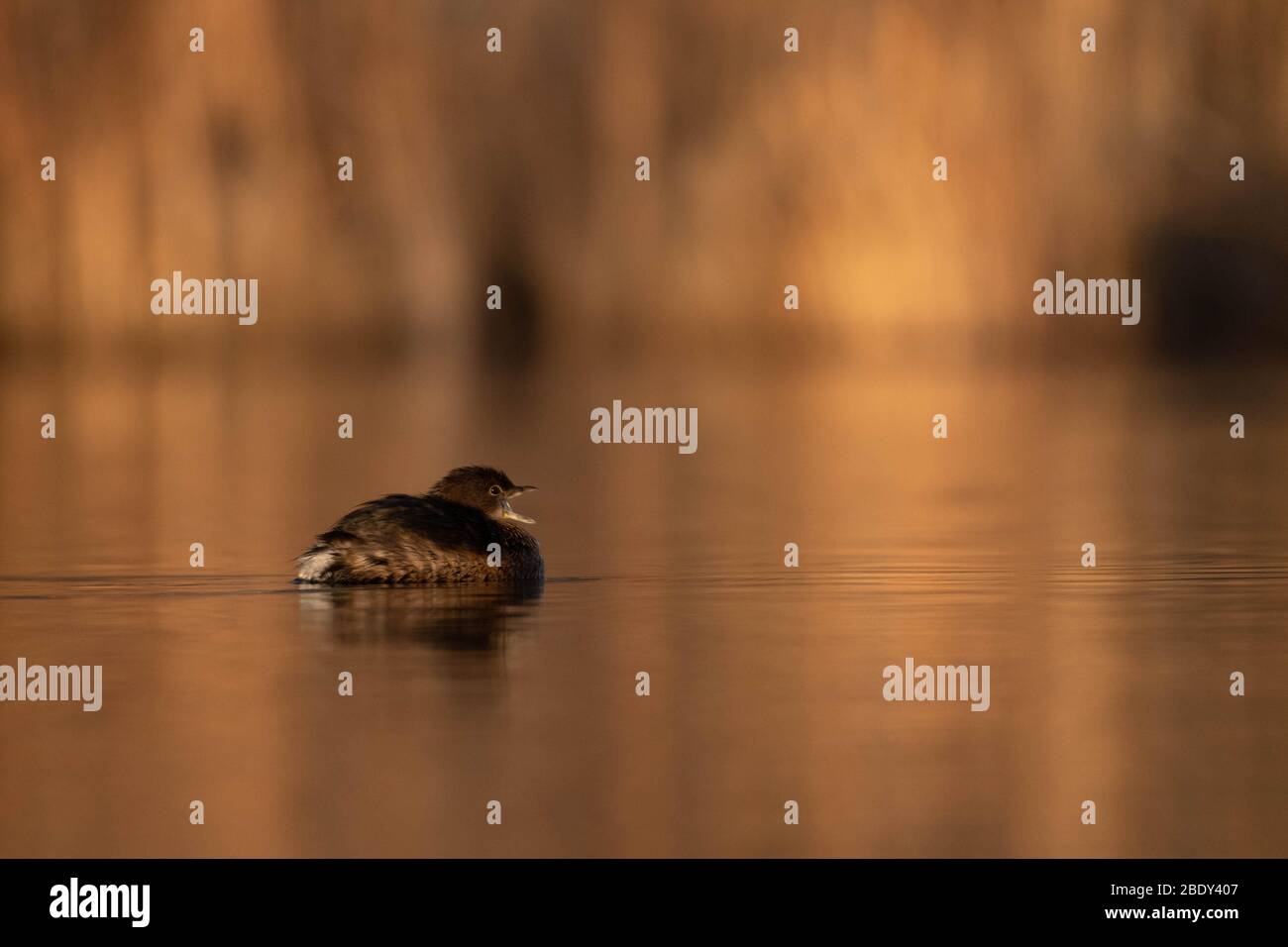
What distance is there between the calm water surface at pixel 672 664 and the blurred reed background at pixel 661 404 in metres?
0.04

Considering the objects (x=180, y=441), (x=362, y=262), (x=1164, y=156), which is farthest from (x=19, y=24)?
(x=180, y=441)

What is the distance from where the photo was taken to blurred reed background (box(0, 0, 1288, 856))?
9.13m

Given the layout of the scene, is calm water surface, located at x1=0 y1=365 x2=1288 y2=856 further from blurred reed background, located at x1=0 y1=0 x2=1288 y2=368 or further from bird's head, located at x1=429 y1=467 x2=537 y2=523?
blurred reed background, located at x1=0 y1=0 x2=1288 y2=368

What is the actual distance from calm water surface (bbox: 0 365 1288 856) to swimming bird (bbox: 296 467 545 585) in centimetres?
16

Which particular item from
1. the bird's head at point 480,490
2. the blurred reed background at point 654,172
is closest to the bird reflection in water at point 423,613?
the bird's head at point 480,490

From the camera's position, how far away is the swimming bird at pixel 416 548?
1380 cm

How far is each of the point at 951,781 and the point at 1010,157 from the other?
4969 centimetres

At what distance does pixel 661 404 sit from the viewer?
A: 3369 cm

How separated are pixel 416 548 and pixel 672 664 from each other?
2816 millimetres

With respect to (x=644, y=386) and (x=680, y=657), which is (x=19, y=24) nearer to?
(x=644, y=386)

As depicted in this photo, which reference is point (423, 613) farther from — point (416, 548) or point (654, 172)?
point (654, 172)

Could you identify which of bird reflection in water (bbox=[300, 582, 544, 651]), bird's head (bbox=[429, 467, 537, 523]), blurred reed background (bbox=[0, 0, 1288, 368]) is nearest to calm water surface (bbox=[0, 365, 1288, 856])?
bird reflection in water (bbox=[300, 582, 544, 651])

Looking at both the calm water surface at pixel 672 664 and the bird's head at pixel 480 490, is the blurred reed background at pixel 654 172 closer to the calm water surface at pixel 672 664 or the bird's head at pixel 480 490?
the calm water surface at pixel 672 664

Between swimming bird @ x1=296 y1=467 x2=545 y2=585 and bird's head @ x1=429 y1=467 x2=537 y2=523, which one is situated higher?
bird's head @ x1=429 y1=467 x2=537 y2=523
